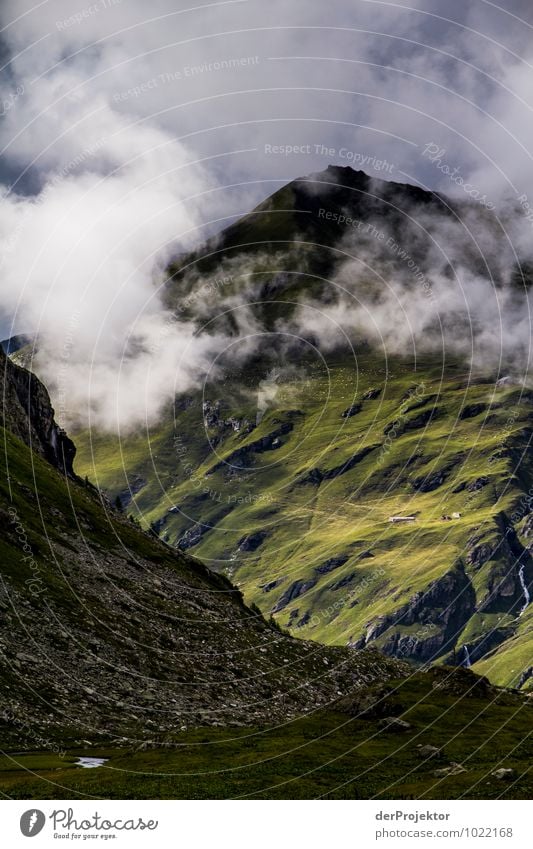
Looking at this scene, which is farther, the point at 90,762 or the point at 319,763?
the point at 319,763

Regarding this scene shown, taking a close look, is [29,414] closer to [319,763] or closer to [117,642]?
[117,642]

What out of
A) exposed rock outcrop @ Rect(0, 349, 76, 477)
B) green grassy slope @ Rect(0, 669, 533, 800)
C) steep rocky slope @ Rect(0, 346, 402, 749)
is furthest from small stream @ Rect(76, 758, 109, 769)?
exposed rock outcrop @ Rect(0, 349, 76, 477)

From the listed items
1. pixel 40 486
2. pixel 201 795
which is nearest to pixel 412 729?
pixel 201 795

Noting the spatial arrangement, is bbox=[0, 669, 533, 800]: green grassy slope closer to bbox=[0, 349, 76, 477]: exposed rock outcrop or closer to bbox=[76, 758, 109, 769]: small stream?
bbox=[76, 758, 109, 769]: small stream

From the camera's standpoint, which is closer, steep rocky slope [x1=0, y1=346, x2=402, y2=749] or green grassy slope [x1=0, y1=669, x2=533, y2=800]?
green grassy slope [x1=0, y1=669, x2=533, y2=800]

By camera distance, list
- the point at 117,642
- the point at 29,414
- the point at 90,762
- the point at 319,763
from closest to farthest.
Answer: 1. the point at 90,762
2. the point at 319,763
3. the point at 117,642
4. the point at 29,414

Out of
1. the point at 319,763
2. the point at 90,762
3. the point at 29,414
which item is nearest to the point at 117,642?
the point at 90,762

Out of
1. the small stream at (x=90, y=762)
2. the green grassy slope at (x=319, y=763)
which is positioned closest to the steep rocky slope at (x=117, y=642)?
the small stream at (x=90, y=762)

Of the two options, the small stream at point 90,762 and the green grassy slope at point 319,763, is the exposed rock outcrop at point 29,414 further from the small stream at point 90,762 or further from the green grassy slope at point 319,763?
the small stream at point 90,762

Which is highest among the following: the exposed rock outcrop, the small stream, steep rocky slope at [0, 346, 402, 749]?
the exposed rock outcrop

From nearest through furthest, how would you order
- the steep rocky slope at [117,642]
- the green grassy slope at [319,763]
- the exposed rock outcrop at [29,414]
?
the green grassy slope at [319,763]
the steep rocky slope at [117,642]
the exposed rock outcrop at [29,414]

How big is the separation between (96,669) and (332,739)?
23.1 metres

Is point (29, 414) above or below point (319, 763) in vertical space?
above

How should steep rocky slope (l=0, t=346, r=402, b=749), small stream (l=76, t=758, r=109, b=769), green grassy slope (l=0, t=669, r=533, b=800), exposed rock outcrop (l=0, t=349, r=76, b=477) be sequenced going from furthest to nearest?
exposed rock outcrop (l=0, t=349, r=76, b=477)
steep rocky slope (l=0, t=346, r=402, b=749)
small stream (l=76, t=758, r=109, b=769)
green grassy slope (l=0, t=669, r=533, b=800)
